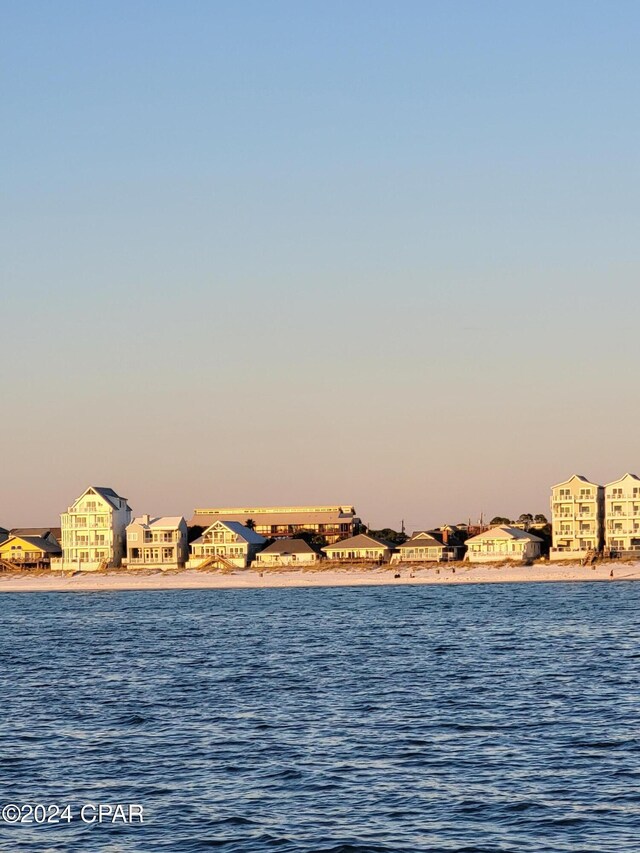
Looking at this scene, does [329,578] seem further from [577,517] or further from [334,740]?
[334,740]

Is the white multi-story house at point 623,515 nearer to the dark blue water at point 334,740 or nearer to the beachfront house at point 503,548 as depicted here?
the beachfront house at point 503,548

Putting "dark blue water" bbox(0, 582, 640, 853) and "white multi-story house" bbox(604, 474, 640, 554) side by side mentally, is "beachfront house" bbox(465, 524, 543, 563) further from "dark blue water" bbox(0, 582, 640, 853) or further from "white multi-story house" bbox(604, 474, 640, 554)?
"dark blue water" bbox(0, 582, 640, 853)

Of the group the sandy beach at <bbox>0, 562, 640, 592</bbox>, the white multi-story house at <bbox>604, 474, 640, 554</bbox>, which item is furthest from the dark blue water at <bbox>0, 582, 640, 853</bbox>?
the white multi-story house at <bbox>604, 474, 640, 554</bbox>

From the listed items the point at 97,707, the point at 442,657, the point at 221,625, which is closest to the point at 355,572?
the point at 221,625

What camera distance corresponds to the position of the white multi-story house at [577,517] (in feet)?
643

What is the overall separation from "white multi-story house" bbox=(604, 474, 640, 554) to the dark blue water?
115m

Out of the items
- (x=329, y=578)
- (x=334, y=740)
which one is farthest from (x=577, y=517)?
(x=334, y=740)

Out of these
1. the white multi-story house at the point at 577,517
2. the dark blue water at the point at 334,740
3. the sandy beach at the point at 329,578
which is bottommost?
the sandy beach at the point at 329,578

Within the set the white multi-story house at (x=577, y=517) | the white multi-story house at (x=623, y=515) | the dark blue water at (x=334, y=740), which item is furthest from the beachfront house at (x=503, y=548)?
the dark blue water at (x=334, y=740)

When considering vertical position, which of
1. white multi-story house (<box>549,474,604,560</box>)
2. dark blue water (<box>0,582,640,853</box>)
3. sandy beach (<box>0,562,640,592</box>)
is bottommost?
sandy beach (<box>0,562,640,592</box>)

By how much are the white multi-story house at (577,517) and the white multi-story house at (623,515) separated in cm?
211

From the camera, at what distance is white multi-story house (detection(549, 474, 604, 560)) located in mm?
196000

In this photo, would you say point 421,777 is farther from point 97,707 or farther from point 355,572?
point 355,572

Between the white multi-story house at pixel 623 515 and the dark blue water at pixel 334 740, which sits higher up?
the white multi-story house at pixel 623 515
